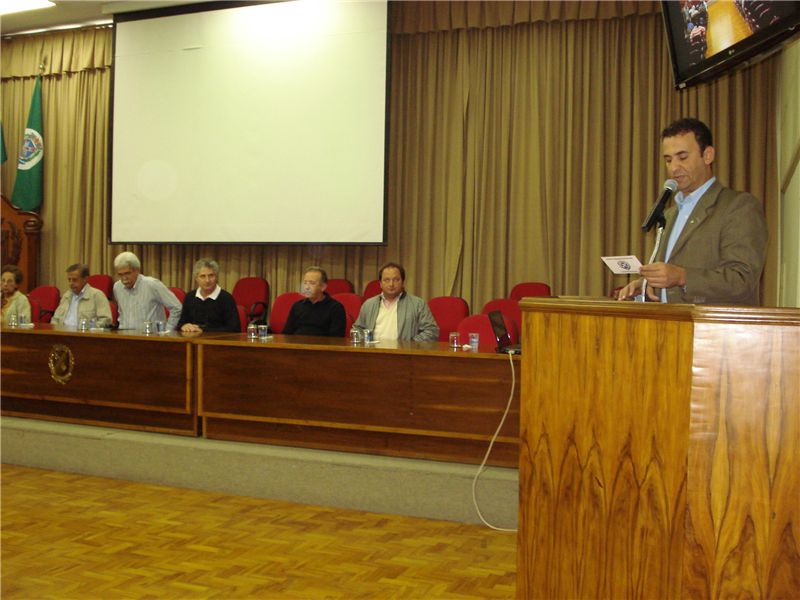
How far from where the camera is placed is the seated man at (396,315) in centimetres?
404

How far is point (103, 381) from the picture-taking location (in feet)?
11.9

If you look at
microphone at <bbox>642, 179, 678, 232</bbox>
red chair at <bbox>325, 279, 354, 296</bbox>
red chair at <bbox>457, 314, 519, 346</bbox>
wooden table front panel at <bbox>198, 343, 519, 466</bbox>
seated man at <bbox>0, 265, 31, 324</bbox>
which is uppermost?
microphone at <bbox>642, 179, 678, 232</bbox>

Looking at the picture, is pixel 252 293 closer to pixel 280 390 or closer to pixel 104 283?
pixel 104 283

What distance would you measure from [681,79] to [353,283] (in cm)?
341

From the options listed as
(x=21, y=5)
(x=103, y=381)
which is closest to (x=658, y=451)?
(x=103, y=381)

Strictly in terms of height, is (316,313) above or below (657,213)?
below

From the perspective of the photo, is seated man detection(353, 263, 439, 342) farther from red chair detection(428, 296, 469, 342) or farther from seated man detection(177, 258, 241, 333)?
seated man detection(177, 258, 241, 333)

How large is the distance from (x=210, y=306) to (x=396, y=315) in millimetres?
1362

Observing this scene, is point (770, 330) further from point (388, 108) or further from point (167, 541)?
point (388, 108)

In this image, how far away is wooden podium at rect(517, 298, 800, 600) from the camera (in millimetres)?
1229

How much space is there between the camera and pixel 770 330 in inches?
48.8

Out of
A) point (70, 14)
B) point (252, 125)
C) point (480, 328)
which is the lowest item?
point (480, 328)

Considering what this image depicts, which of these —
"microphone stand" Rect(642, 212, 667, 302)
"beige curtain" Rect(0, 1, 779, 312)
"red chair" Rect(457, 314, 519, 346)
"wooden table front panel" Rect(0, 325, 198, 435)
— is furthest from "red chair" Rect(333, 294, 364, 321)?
"microphone stand" Rect(642, 212, 667, 302)

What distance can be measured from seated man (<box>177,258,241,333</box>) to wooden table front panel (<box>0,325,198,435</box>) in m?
0.88
